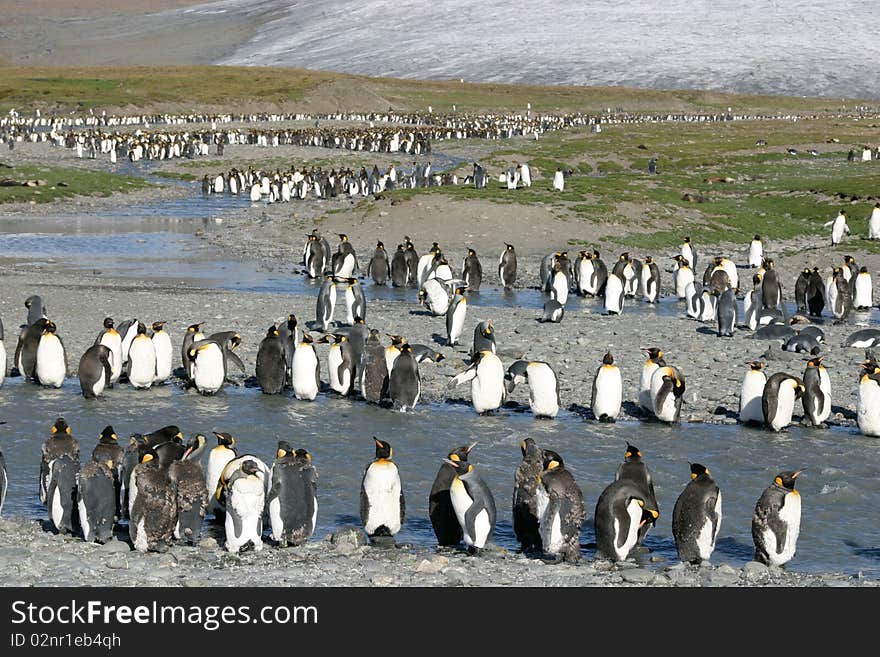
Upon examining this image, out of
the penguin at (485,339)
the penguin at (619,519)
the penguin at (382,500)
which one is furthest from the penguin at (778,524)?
the penguin at (485,339)

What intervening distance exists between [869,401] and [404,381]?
13.3 feet

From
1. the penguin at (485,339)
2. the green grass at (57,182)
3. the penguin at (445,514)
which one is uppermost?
the green grass at (57,182)

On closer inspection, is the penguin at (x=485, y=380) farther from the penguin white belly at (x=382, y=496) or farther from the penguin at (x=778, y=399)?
the penguin white belly at (x=382, y=496)

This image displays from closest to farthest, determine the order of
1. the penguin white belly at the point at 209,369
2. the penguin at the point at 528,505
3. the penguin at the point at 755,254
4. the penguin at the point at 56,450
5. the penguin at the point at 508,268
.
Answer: the penguin at the point at 528,505
the penguin at the point at 56,450
the penguin white belly at the point at 209,369
the penguin at the point at 508,268
the penguin at the point at 755,254

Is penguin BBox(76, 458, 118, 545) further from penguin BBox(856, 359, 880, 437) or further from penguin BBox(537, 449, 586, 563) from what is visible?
penguin BBox(856, 359, 880, 437)

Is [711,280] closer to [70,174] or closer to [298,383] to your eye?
[298,383]

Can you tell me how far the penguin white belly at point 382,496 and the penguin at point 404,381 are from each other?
3150 millimetres

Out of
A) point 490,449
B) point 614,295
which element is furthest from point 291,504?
point 614,295

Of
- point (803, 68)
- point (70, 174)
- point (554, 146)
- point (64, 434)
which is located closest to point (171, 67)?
point (803, 68)

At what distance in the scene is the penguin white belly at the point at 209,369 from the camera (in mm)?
11836

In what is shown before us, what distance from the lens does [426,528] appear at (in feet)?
28.2

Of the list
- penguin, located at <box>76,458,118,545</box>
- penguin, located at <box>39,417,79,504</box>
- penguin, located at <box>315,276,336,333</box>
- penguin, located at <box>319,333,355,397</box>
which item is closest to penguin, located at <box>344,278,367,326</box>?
penguin, located at <box>315,276,336,333</box>

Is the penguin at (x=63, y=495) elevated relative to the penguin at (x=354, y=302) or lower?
lower

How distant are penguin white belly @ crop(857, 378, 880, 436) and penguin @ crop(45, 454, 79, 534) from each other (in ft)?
21.4
